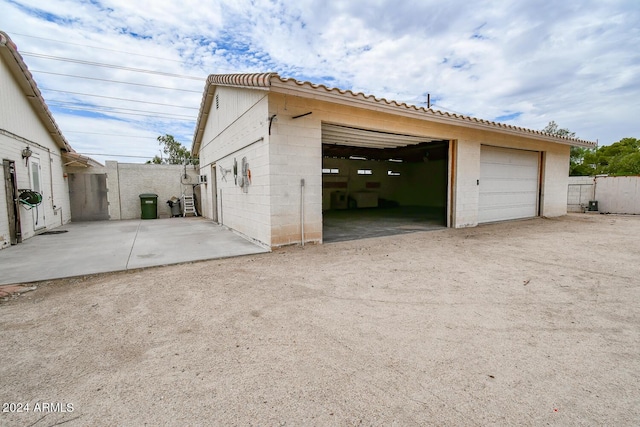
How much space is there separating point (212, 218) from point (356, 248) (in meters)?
7.47

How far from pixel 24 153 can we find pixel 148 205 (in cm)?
488

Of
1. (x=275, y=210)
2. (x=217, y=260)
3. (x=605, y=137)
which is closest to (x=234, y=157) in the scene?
(x=275, y=210)

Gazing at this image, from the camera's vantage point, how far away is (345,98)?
5.26 metres

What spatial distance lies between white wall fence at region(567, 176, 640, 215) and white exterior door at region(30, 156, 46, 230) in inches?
822

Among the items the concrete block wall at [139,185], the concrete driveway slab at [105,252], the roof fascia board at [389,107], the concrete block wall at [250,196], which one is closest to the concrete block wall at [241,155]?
the concrete block wall at [250,196]

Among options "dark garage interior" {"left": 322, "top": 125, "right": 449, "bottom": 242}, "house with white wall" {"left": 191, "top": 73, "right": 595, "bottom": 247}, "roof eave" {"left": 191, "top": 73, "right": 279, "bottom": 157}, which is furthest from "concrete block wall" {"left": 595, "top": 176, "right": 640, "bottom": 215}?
"roof eave" {"left": 191, "top": 73, "right": 279, "bottom": 157}

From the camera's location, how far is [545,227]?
26.8 feet

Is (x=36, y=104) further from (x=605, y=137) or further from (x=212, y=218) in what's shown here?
(x=605, y=137)

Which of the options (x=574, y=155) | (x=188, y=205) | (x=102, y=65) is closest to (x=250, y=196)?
(x=188, y=205)

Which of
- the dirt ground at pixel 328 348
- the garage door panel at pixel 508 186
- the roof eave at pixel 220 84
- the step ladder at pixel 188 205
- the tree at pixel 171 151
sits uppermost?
the tree at pixel 171 151

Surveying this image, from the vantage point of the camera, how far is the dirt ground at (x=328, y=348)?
1.43 m

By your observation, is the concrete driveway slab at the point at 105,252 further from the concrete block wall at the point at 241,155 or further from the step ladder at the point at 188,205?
the step ladder at the point at 188,205

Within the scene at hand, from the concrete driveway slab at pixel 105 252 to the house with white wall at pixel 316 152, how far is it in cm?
86

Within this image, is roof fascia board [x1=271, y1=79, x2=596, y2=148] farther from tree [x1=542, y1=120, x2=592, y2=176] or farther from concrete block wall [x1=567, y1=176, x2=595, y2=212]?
tree [x1=542, y1=120, x2=592, y2=176]
